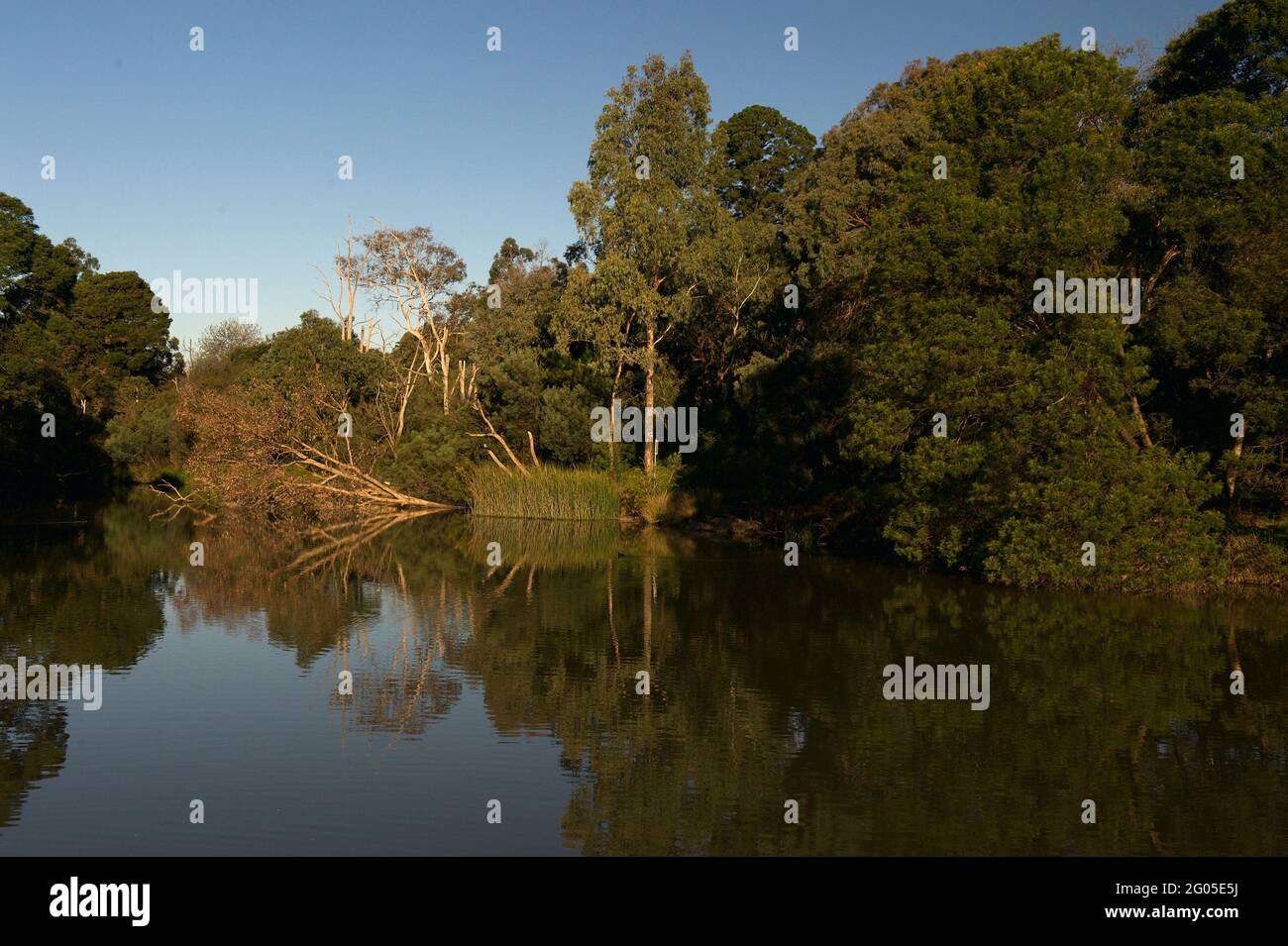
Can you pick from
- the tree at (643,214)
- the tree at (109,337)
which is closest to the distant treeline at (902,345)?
the tree at (643,214)

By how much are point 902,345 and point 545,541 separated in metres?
13.5

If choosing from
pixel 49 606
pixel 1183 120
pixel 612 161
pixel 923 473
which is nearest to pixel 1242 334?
pixel 1183 120

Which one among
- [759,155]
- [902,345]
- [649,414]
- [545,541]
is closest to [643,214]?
[649,414]

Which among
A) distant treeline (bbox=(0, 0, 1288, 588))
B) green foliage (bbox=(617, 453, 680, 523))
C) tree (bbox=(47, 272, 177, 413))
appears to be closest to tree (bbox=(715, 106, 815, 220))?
distant treeline (bbox=(0, 0, 1288, 588))

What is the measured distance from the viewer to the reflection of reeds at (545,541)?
2986 cm

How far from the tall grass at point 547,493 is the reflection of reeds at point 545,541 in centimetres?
44

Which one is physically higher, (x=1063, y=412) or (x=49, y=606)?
(x=1063, y=412)

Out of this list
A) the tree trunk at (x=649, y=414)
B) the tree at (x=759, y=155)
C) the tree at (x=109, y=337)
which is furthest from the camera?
the tree at (x=109, y=337)

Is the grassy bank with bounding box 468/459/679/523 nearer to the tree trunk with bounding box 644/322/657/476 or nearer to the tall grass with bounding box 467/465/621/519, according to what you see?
the tall grass with bounding box 467/465/621/519

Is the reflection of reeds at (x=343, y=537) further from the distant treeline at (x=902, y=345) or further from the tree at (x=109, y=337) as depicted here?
the tree at (x=109, y=337)

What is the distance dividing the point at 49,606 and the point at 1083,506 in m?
19.0

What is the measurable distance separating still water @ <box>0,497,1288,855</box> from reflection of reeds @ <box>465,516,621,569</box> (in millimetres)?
4710

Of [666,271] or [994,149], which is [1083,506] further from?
[666,271]

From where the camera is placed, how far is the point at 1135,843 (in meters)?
9.13
